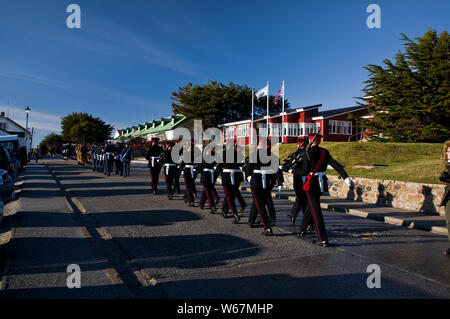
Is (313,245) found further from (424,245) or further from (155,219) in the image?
(155,219)

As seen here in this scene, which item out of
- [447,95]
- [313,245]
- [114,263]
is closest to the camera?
[114,263]

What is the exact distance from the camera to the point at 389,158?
53.9 feet

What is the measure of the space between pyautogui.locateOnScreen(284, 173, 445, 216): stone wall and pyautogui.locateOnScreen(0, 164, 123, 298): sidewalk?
29.9 ft

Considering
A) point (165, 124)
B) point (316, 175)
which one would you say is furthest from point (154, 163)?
point (165, 124)

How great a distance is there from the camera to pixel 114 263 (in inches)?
189

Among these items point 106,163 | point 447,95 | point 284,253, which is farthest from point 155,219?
point 447,95

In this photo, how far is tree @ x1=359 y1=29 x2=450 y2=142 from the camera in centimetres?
2109

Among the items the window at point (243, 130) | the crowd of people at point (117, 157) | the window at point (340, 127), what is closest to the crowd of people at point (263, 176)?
the crowd of people at point (117, 157)

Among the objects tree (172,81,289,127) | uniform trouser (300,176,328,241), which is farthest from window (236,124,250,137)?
uniform trouser (300,176,328,241)

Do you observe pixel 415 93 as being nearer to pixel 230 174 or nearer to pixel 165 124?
pixel 230 174

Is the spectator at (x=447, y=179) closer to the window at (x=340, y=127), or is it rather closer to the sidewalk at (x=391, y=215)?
the sidewalk at (x=391, y=215)

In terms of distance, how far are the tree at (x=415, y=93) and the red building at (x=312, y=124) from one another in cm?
1131

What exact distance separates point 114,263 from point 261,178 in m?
3.46

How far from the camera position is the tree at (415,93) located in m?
21.1
